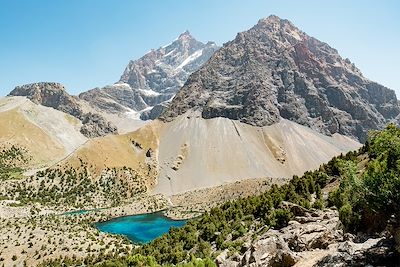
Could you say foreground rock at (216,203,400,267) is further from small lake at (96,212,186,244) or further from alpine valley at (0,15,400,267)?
small lake at (96,212,186,244)

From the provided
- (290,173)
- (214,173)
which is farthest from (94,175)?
(290,173)

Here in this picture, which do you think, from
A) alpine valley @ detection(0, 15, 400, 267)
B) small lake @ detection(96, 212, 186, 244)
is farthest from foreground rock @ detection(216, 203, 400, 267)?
small lake @ detection(96, 212, 186, 244)

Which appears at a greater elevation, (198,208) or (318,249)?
(318,249)

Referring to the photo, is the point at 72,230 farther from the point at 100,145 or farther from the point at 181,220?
the point at 100,145

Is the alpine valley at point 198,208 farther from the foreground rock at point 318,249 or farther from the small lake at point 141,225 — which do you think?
the small lake at point 141,225

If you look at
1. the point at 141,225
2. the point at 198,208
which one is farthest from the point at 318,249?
the point at 198,208

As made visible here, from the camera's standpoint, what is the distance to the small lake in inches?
3994

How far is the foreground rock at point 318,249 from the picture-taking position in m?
23.5

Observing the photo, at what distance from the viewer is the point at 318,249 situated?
94.0ft

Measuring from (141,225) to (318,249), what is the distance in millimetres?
90618

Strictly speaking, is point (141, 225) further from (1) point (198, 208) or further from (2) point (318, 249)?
(2) point (318, 249)

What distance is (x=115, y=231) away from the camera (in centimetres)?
10450

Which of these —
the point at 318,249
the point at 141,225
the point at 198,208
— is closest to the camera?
the point at 318,249

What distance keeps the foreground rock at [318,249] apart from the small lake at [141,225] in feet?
228
